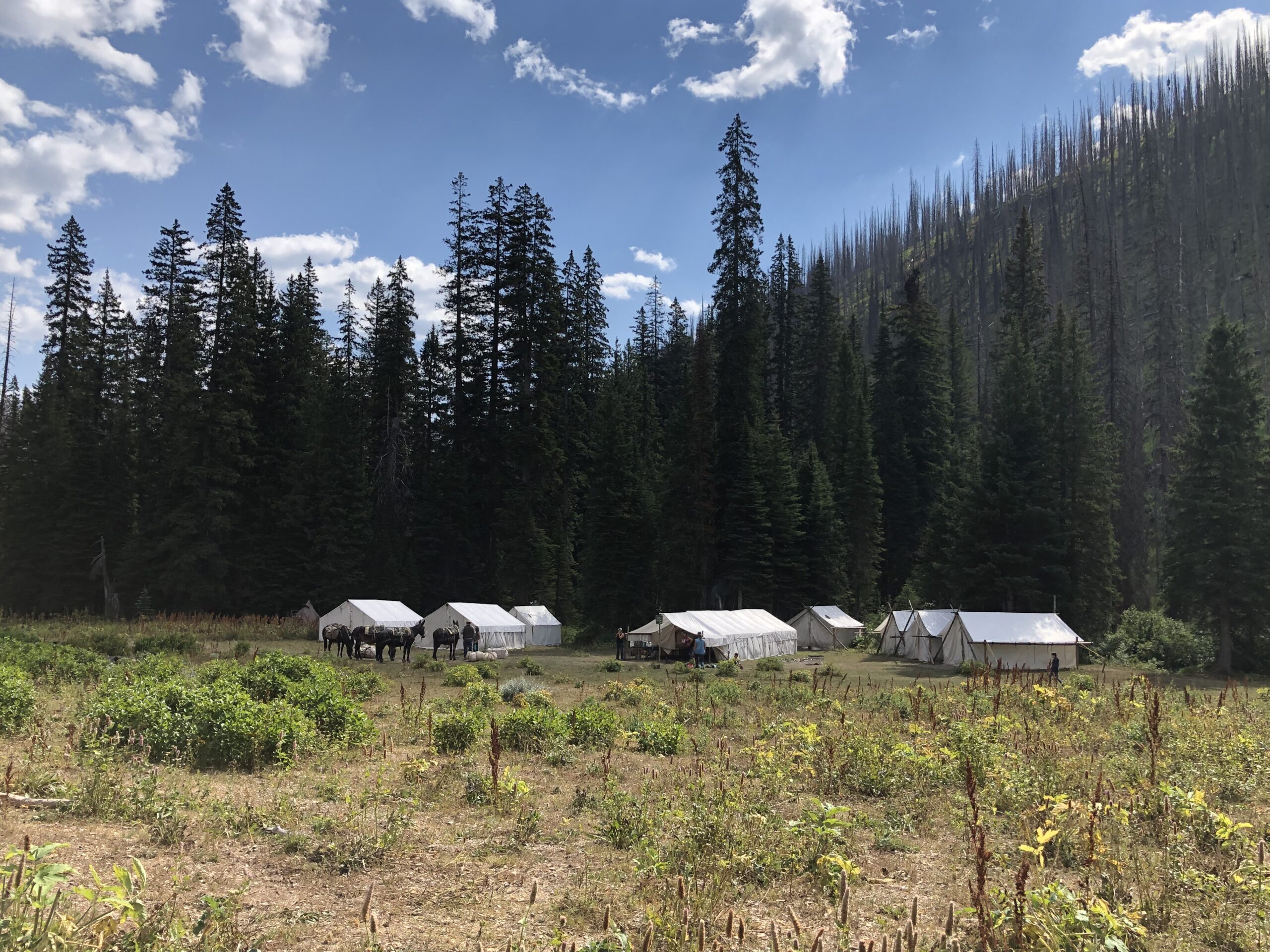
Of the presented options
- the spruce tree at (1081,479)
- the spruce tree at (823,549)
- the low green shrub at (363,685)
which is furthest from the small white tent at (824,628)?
the low green shrub at (363,685)

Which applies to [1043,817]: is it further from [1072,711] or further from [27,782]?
[27,782]

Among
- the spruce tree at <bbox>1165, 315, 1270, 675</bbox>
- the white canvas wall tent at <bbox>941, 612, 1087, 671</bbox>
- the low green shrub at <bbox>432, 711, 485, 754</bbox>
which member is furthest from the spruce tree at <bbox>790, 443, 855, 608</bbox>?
the low green shrub at <bbox>432, 711, 485, 754</bbox>

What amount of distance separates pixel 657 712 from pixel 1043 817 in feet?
27.1

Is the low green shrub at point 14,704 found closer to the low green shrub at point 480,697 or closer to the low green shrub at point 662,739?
the low green shrub at point 480,697

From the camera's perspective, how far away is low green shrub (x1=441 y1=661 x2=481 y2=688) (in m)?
19.9

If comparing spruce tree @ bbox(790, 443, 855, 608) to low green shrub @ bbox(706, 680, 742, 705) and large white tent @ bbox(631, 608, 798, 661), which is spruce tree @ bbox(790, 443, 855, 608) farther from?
low green shrub @ bbox(706, 680, 742, 705)

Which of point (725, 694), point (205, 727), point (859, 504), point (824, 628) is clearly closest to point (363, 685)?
point (205, 727)

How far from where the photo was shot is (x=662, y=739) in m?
11.9

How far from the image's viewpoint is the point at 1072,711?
534 inches

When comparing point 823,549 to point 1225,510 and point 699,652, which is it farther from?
point 1225,510

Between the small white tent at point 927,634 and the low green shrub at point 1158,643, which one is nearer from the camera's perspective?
the low green shrub at point 1158,643

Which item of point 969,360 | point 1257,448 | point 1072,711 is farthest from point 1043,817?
point 969,360

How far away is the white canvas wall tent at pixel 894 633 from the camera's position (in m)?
37.7

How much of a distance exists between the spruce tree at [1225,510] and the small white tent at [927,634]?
364 inches
